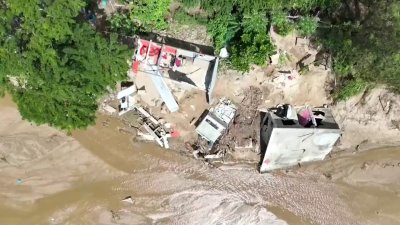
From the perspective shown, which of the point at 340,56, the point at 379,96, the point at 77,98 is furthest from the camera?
the point at 379,96

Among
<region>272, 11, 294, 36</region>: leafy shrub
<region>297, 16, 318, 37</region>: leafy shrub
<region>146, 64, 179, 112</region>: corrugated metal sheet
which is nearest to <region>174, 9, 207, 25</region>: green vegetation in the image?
<region>146, 64, 179, 112</region>: corrugated metal sheet

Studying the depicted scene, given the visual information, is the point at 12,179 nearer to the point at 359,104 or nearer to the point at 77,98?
the point at 77,98

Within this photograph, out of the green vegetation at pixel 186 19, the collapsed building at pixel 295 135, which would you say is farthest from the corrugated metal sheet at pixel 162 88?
the collapsed building at pixel 295 135

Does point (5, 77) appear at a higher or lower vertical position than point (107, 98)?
higher

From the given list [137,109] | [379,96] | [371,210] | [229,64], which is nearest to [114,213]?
[137,109]

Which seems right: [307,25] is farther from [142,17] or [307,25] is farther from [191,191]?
[191,191]

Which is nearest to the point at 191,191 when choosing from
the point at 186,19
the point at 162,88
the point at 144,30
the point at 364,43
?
the point at 162,88
